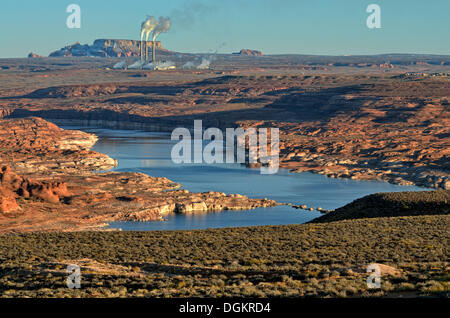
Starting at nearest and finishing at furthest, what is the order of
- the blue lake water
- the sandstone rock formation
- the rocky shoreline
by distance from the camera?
the rocky shoreline < the blue lake water < the sandstone rock formation

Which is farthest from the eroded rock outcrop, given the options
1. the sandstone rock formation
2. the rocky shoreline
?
the sandstone rock formation

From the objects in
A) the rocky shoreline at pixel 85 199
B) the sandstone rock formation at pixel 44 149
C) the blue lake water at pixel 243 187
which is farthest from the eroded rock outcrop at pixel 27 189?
the sandstone rock formation at pixel 44 149

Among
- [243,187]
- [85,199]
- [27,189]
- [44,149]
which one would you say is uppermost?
[27,189]

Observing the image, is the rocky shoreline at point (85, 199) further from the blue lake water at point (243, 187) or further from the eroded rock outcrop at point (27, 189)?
the blue lake water at point (243, 187)

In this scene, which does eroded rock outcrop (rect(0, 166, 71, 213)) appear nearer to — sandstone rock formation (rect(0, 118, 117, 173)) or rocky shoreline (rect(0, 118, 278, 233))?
rocky shoreline (rect(0, 118, 278, 233))

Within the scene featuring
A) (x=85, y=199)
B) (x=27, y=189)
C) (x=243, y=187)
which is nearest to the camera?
(x=27, y=189)

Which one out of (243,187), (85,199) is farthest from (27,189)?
(243,187)

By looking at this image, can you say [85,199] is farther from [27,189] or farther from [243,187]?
[243,187]
